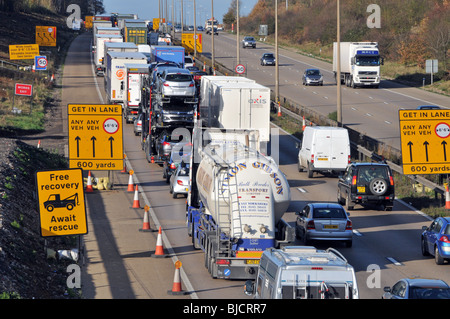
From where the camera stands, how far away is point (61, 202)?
20.7 m

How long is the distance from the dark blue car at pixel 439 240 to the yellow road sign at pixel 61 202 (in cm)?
947

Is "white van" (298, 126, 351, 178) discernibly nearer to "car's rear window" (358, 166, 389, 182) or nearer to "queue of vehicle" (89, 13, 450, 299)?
"queue of vehicle" (89, 13, 450, 299)

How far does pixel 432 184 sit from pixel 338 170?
5.87 metres

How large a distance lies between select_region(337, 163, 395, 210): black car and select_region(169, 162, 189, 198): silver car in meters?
6.25

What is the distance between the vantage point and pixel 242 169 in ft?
72.2

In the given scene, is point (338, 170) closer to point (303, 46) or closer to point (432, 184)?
point (432, 184)

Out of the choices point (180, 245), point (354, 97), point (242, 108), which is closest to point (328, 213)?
point (180, 245)

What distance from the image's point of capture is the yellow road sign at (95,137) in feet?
92.0

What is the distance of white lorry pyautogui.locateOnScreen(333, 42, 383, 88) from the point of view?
238 feet

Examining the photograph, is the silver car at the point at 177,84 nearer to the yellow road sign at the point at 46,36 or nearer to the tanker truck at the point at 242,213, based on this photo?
the tanker truck at the point at 242,213

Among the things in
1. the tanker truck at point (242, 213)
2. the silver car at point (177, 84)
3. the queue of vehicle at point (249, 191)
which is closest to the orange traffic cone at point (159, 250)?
the queue of vehicle at point (249, 191)

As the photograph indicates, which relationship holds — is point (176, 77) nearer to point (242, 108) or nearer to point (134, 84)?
point (242, 108)
